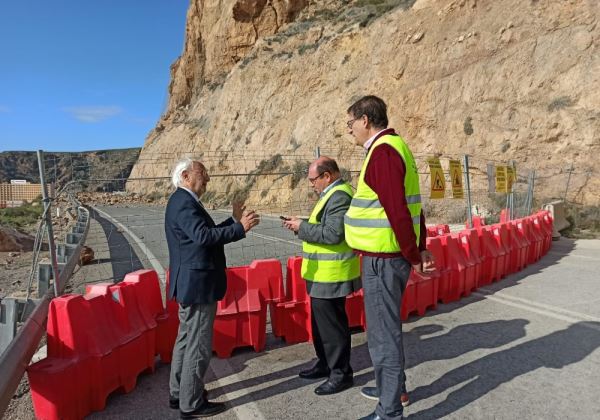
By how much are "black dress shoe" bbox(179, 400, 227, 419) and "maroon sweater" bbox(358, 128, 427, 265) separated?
181 centimetres

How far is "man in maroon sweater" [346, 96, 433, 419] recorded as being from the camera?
2768 mm

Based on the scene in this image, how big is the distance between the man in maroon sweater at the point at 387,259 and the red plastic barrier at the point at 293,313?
5.58ft

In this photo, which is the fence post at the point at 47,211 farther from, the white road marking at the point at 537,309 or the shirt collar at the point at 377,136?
the white road marking at the point at 537,309

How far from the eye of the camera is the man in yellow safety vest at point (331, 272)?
350 centimetres

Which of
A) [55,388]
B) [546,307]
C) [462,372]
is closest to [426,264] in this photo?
[462,372]

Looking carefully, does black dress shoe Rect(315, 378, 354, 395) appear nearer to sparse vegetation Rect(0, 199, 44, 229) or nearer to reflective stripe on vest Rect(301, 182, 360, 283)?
reflective stripe on vest Rect(301, 182, 360, 283)

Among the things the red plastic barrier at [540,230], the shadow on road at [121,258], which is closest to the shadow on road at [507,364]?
the red plastic barrier at [540,230]

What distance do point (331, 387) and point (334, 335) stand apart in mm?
405

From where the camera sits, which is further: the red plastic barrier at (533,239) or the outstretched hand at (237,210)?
the red plastic barrier at (533,239)

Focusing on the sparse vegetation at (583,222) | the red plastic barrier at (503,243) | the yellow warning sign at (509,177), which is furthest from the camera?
the sparse vegetation at (583,222)

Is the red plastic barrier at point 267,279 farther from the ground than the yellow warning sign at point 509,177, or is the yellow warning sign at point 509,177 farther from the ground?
the yellow warning sign at point 509,177

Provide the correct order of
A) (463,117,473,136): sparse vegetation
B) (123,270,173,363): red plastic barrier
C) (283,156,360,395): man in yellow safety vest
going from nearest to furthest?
1. (283,156,360,395): man in yellow safety vest
2. (123,270,173,363): red plastic barrier
3. (463,117,473,136): sparse vegetation

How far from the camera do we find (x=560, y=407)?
3219mm

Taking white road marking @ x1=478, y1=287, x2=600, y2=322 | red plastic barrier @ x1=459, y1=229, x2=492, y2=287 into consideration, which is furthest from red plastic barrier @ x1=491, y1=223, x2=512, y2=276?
white road marking @ x1=478, y1=287, x2=600, y2=322
